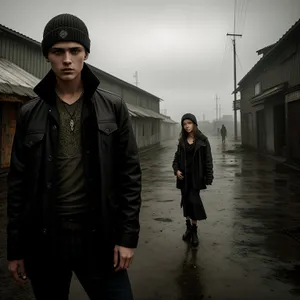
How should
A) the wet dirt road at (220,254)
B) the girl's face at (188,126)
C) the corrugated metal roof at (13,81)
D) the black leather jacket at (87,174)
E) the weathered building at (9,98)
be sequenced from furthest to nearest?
the weathered building at (9,98)
the corrugated metal roof at (13,81)
the girl's face at (188,126)
the wet dirt road at (220,254)
the black leather jacket at (87,174)

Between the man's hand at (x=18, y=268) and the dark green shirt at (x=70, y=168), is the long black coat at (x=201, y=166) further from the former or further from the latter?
the man's hand at (x=18, y=268)

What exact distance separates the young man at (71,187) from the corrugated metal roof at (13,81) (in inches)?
325

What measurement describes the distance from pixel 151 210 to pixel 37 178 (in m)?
4.93

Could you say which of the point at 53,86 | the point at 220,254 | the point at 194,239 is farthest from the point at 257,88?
the point at 53,86

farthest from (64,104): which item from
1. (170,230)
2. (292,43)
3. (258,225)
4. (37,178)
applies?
(292,43)

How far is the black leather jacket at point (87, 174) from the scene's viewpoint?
1601 millimetres

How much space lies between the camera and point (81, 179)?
164 centimetres

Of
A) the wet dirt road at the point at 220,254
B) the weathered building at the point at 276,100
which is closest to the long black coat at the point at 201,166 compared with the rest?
the wet dirt road at the point at 220,254

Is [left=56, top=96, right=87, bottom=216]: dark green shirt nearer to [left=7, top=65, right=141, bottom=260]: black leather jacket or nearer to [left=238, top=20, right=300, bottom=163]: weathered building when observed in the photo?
[left=7, top=65, right=141, bottom=260]: black leather jacket

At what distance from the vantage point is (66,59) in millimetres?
1665

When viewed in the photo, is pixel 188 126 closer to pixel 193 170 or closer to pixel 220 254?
pixel 193 170

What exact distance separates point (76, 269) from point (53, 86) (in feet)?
3.71

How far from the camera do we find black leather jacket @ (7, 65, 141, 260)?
5.25 feet

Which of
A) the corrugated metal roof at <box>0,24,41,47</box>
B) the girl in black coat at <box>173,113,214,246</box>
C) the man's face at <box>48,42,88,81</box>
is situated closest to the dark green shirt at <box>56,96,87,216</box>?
the man's face at <box>48,42,88,81</box>
